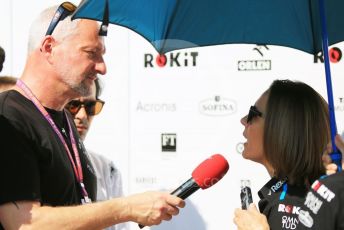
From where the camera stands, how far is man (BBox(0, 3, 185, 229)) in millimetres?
1875

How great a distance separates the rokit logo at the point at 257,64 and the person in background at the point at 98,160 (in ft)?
2.93

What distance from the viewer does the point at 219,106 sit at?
3311 millimetres

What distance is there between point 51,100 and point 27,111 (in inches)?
7.4

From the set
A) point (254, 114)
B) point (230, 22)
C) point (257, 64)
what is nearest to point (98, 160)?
point (257, 64)

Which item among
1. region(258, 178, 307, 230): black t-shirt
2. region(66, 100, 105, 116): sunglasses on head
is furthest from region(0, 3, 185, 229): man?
region(66, 100, 105, 116): sunglasses on head

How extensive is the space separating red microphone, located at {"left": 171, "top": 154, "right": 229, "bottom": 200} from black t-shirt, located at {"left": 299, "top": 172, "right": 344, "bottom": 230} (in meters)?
0.45

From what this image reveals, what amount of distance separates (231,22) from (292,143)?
728 millimetres

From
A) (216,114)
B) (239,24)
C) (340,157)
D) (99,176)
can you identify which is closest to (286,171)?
(340,157)

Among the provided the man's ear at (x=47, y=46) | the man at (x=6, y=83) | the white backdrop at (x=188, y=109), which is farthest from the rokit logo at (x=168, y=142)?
the man's ear at (x=47, y=46)

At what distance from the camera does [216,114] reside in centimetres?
332

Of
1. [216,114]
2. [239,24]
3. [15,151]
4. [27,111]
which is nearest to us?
[15,151]

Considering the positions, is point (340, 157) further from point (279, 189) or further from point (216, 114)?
point (216, 114)

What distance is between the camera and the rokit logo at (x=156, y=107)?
340 cm

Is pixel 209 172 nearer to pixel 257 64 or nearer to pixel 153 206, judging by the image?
pixel 153 206
